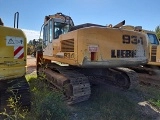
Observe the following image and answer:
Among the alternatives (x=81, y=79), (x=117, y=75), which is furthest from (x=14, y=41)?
(x=117, y=75)

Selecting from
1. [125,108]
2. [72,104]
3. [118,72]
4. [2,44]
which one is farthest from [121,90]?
[2,44]

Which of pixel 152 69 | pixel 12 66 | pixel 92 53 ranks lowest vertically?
pixel 152 69

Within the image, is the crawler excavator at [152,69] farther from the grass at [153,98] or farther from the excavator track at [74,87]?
the excavator track at [74,87]

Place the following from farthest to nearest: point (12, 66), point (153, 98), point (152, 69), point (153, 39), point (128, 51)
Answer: point (153, 39) → point (152, 69) → point (153, 98) → point (128, 51) → point (12, 66)

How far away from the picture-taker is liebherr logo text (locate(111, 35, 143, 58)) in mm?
4530

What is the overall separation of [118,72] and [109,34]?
214 centimetres

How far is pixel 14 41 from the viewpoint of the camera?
3.24 meters

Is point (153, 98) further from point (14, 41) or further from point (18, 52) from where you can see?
point (14, 41)

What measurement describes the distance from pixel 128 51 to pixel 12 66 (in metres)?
2.83

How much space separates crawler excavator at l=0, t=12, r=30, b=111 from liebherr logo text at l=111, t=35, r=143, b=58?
6.96ft

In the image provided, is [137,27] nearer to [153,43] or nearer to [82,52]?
[153,43]

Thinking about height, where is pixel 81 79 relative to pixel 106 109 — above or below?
above

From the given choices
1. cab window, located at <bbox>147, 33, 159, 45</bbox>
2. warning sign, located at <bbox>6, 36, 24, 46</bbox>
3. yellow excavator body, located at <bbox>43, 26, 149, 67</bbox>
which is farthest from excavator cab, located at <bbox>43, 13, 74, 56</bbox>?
cab window, located at <bbox>147, 33, 159, 45</bbox>

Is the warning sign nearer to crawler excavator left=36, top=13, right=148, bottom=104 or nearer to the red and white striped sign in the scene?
the red and white striped sign
